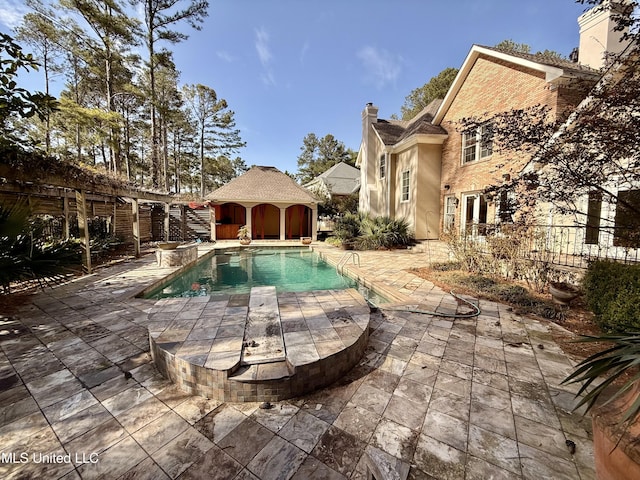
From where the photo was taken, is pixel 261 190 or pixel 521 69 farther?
pixel 261 190

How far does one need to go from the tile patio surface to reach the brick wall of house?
21.6 ft

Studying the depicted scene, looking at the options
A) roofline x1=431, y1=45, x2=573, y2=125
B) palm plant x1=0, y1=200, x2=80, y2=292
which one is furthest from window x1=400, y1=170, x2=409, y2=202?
palm plant x1=0, y1=200, x2=80, y2=292

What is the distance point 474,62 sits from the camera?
11125 mm

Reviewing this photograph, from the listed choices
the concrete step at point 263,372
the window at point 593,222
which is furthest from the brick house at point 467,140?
the concrete step at point 263,372

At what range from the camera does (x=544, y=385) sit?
281cm

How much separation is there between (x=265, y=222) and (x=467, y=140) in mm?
14501

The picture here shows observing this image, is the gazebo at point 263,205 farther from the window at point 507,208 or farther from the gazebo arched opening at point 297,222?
the window at point 507,208

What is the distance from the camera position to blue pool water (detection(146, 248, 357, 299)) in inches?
311

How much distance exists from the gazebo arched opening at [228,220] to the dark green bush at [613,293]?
1650 cm

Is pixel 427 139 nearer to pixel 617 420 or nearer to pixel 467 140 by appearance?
pixel 467 140

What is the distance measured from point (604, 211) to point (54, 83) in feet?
115

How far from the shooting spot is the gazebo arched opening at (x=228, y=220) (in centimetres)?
1769

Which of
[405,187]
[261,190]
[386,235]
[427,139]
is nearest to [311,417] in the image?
[386,235]

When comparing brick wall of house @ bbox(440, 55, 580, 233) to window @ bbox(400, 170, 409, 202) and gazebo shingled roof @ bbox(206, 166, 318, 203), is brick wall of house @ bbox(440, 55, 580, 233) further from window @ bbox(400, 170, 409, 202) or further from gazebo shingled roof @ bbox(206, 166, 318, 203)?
gazebo shingled roof @ bbox(206, 166, 318, 203)
